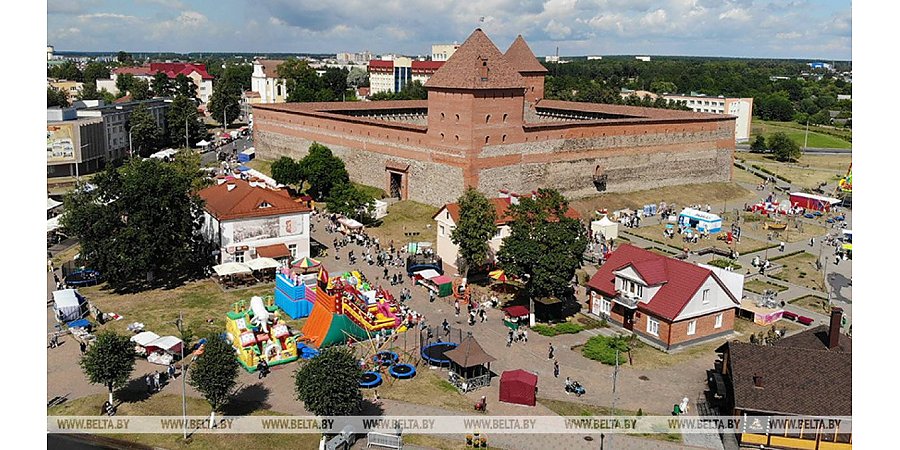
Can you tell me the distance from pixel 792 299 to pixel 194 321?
24766 millimetres

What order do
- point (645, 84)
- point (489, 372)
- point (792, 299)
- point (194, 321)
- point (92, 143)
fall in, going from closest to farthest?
point (489, 372)
point (194, 321)
point (792, 299)
point (92, 143)
point (645, 84)

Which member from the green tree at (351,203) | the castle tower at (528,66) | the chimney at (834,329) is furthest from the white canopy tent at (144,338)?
the castle tower at (528,66)

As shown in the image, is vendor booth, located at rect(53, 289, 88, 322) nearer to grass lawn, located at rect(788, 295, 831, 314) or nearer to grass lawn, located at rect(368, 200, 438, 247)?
grass lawn, located at rect(368, 200, 438, 247)

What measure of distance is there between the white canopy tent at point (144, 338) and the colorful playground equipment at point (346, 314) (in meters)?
4.98

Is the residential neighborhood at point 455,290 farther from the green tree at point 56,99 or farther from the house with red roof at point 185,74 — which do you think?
the house with red roof at point 185,74

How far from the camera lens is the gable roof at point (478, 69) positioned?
43.2m

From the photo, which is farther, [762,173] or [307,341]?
[762,173]

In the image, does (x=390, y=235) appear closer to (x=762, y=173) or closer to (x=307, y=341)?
(x=307, y=341)

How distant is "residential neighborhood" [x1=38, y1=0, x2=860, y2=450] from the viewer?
19.9 meters

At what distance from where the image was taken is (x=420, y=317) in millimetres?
28391

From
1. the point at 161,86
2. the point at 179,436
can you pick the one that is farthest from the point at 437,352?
the point at 161,86

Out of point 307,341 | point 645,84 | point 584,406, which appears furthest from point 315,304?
point 645,84

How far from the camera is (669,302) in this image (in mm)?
26297

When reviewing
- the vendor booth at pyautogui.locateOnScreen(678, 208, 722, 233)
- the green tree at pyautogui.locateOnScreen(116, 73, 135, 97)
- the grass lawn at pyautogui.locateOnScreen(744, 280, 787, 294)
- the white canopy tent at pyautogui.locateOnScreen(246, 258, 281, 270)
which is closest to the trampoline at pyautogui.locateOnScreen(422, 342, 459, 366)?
the white canopy tent at pyautogui.locateOnScreen(246, 258, 281, 270)
